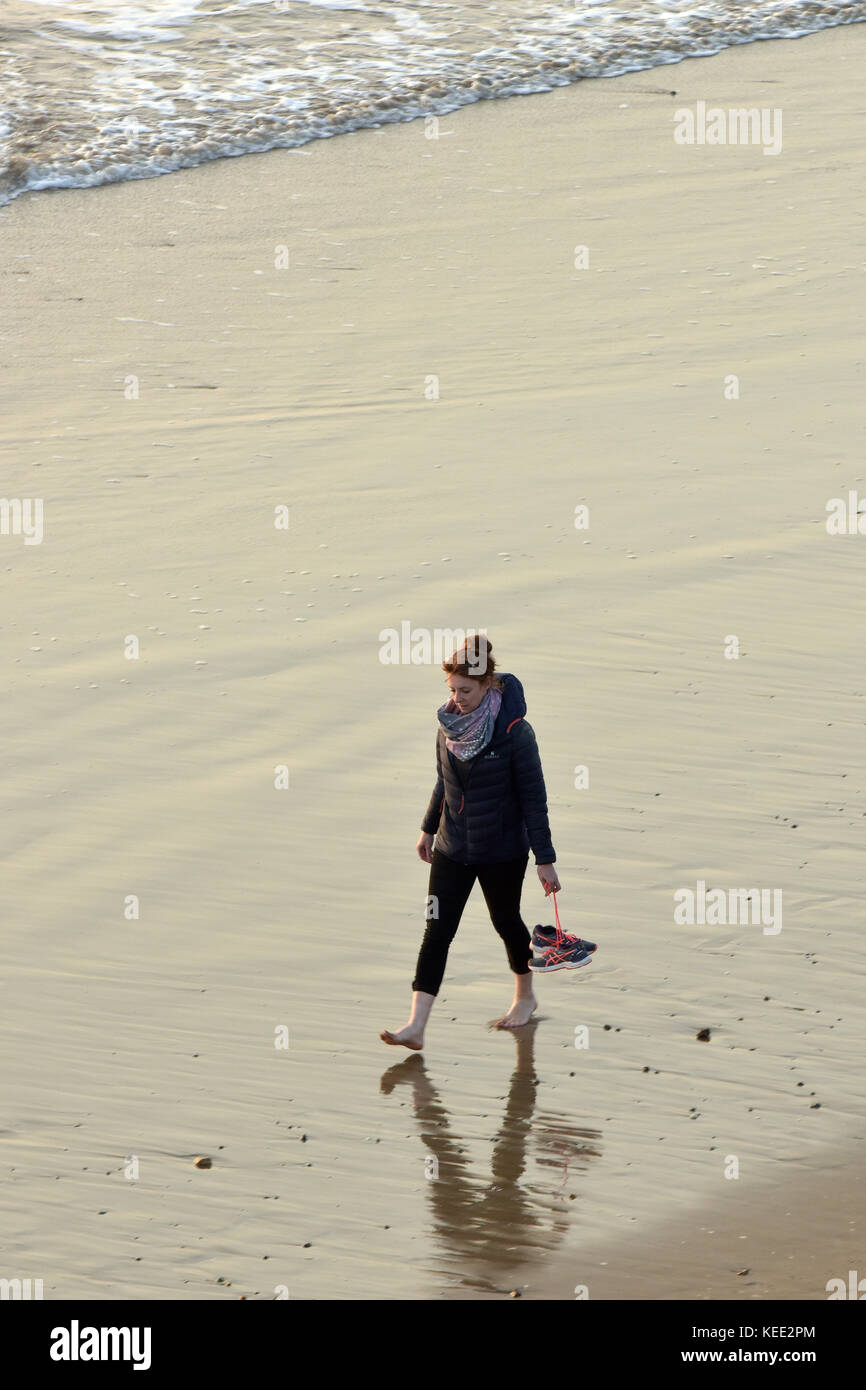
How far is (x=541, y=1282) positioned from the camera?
17.5ft

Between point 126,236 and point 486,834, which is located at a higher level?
point 126,236

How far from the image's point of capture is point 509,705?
632cm

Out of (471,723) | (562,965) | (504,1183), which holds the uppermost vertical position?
(471,723)

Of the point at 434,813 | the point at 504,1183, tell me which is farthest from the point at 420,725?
the point at 504,1183

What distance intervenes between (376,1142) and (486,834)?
1253 millimetres

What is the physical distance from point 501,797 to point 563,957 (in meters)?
0.67

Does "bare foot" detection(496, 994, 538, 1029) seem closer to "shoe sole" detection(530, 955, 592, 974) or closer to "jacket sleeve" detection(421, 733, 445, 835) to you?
"shoe sole" detection(530, 955, 592, 974)

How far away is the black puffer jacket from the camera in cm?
631

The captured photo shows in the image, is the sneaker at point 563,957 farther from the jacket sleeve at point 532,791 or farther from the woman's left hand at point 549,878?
the jacket sleeve at point 532,791

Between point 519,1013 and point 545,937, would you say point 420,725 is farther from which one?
point 545,937

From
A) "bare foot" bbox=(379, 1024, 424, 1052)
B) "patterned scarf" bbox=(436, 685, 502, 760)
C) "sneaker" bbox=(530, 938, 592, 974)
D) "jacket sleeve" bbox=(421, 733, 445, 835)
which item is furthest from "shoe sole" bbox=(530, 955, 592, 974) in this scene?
"patterned scarf" bbox=(436, 685, 502, 760)

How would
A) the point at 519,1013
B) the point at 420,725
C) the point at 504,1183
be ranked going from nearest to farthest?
the point at 504,1183 < the point at 519,1013 < the point at 420,725

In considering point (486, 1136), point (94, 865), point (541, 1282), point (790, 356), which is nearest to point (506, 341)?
point (790, 356)

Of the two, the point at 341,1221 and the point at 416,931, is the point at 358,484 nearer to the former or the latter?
the point at 416,931
